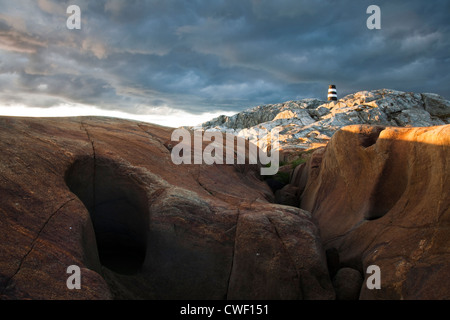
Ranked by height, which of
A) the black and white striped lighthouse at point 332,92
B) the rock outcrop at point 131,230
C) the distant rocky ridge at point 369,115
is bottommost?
the rock outcrop at point 131,230

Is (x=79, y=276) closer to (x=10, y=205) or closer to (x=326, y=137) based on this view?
(x=10, y=205)

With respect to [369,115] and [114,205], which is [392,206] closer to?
[114,205]

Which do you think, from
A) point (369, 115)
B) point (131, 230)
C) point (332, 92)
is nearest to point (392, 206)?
point (131, 230)

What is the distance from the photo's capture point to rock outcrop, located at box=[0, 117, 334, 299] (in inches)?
253

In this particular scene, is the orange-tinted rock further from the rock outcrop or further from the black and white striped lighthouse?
the black and white striped lighthouse

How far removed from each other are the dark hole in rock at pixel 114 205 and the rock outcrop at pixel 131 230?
0.03m

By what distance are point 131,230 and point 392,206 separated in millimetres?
7846

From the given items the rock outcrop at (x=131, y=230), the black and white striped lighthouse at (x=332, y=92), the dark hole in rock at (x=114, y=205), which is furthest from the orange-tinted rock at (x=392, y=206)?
the black and white striped lighthouse at (x=332, y=92)

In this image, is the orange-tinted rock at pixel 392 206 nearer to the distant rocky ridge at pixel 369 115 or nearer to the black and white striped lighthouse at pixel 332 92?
the distant rocky ridge at pixel 369 115

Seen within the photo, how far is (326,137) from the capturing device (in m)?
39.0

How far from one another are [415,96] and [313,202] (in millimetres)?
50190

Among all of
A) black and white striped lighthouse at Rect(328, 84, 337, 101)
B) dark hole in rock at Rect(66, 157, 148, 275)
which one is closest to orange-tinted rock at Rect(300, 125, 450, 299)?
dark hole in rock at Rect(66, 157, 148, 275)

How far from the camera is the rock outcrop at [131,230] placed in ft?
21.1

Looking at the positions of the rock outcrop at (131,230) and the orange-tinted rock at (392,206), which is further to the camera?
the orange-tinted rock at (392,206)
